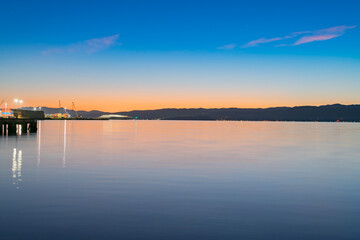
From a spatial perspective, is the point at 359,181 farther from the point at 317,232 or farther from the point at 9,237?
the point at 9,237

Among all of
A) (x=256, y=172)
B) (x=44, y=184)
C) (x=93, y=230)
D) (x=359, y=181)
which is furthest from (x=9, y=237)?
(x=359, y=181)

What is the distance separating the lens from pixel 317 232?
1122 centimetres

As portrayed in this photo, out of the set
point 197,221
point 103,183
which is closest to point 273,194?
point 197,221

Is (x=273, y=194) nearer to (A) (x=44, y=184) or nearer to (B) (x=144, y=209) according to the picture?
(B) (x=144, y=209)

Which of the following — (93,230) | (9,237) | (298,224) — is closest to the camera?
(9,237)

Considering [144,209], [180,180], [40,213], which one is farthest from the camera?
[180,180]

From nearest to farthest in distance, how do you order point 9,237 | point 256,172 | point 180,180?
point 9,237, point 180,180, point 256,172

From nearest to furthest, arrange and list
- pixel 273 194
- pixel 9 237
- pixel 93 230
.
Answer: pixel 9 237, pixel 93 230, pixel 273 194

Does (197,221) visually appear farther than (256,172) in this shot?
No

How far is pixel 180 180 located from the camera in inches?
833

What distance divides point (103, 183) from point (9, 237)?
9.40 m

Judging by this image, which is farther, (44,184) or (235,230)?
(44,184)

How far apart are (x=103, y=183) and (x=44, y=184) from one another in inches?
122

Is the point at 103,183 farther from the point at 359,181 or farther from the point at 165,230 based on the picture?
the point at 359,181
